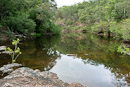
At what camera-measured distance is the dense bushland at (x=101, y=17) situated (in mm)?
30461

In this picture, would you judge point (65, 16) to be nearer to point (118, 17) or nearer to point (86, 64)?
point (118, 17)

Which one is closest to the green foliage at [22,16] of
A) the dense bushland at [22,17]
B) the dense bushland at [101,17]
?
the dense bushland at [22,17]

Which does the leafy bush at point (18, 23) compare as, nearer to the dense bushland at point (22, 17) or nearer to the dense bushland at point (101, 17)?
the dense bushland at point (22, 17)

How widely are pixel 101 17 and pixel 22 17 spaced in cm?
3204

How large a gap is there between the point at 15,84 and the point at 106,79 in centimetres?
515

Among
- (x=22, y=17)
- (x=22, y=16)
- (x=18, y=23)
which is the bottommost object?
(x=18, y=23)

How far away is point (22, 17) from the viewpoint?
2444 cm

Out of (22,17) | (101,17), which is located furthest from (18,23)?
(101,17)

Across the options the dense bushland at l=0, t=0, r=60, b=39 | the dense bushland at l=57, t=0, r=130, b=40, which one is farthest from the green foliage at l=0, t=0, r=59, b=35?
the dense bushland at l=57, t=0, r=130, b=40

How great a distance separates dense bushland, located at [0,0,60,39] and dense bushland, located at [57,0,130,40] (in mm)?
13220

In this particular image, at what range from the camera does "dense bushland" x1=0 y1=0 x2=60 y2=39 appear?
2238 centimetres

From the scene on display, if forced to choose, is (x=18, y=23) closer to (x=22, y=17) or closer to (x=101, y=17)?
(x=22, y=17)

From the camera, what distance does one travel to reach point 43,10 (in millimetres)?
30094

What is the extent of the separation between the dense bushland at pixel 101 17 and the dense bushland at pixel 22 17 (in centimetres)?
1322
